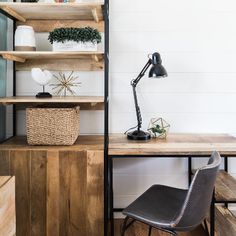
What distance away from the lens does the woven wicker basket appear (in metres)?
2.14

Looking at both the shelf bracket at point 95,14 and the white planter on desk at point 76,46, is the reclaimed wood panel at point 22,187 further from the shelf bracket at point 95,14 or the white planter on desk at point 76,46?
the shelf bracket at point 95,14

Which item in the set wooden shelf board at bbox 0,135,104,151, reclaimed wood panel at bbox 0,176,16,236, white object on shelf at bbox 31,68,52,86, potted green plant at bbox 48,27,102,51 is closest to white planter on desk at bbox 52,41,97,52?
potted green plant at bbox 48,27,102,51

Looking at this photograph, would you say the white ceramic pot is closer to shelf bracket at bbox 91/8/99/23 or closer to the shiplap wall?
the shiplap wall

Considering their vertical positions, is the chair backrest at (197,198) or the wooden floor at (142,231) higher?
the chair backrest at (197,198)

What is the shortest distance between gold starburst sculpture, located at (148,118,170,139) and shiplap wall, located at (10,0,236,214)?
5cm

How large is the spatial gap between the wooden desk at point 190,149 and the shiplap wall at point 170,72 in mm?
187

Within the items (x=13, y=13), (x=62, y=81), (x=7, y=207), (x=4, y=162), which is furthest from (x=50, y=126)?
(x=13, y=13)

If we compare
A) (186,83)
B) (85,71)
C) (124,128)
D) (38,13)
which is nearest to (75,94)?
(85,71)

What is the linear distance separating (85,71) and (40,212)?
112 cm

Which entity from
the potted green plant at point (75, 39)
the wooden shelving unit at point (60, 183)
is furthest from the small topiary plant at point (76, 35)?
the wooden shelving unit at point (60, 183)

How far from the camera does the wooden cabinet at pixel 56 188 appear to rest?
2055mm

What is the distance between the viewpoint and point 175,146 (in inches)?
83.6

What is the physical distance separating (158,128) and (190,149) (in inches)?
16.6

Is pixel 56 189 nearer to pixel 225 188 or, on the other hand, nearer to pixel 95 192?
pixel 95 192
